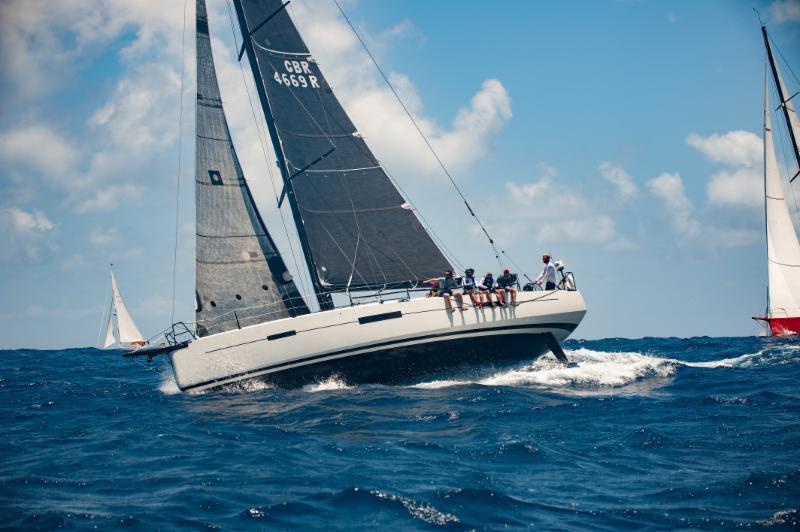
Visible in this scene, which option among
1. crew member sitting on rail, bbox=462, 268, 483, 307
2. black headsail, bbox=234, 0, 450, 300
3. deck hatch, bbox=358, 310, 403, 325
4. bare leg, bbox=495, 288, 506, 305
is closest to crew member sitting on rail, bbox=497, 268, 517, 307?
bare leg, bbox=495, 288, 506, 305

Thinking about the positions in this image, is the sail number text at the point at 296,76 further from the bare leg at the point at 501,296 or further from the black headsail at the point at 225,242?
the bare leg at the point at 501,296

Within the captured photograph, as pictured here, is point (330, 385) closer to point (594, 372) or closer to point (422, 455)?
point (422, 455)

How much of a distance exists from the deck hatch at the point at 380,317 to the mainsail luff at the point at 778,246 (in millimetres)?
22976

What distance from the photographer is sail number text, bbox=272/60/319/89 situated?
59.5 ft

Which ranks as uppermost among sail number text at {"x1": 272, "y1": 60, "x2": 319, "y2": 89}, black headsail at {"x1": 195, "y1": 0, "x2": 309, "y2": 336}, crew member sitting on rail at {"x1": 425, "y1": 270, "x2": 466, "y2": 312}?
sail number text at {"x1": 272, "y1": 60, "x2": 319, "y2": 89}

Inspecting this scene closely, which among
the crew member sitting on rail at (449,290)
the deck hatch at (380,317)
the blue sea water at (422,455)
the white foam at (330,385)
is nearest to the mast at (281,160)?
the deck hatch at (380,317)

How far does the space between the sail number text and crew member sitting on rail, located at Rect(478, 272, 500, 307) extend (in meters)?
6.94

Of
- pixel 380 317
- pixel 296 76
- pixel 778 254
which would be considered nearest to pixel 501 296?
pixel 380 317

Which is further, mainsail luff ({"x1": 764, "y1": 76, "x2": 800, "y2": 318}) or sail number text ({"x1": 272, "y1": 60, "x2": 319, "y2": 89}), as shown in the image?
mainsail luff ({"x1": 764, "y1": 76, "x2": 800, "y2": 318})

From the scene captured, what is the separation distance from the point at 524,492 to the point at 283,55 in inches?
553

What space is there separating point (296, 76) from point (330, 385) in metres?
8.32

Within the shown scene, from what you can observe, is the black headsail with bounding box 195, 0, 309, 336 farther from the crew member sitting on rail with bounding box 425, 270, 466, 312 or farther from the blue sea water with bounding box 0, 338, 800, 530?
the crew member sitting on rail with bounding box 425, 270, 466, 312

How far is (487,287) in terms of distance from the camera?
16.8m

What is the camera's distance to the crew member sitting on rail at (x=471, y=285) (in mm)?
16234
